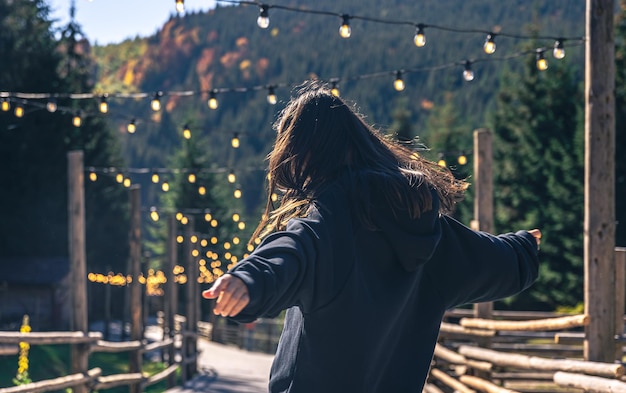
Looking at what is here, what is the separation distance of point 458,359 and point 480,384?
1727mm

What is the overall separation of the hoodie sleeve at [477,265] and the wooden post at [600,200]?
5.04 meters

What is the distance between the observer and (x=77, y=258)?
14.5 m

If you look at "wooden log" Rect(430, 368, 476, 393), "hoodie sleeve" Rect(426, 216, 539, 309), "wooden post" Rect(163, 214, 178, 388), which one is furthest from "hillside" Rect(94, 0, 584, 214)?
"hoodie sleeve" Rect(426, 216, 539, 309)

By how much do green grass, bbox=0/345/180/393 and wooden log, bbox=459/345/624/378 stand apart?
1319 centimetres

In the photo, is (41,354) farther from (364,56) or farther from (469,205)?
(364,56)

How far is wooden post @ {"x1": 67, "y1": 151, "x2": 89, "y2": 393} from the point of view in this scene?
13.9 metres

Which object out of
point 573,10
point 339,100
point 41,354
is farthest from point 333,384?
point 573,10

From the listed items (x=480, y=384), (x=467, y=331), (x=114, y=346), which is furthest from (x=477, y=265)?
(x=114, y=346)

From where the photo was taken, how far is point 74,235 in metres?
14.6

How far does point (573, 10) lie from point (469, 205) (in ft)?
256

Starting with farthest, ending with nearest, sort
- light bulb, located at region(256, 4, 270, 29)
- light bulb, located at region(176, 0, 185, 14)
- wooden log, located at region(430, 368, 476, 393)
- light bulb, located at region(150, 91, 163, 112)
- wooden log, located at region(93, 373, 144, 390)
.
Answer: wooden log, located at region(93, 373, 144, 390) → wooden log, located at region(430, 368, 476, 393) → light bulb, located at region(150, 91, 163, 112) → light bulb, located at region(256, 4, 270, 29) → light bulb, located at region(176, 0, 185, 14)

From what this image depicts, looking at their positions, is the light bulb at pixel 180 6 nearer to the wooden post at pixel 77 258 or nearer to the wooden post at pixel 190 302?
the wooden post at pixel 77 258

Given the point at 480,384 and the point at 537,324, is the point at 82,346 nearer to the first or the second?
the point at 480,384

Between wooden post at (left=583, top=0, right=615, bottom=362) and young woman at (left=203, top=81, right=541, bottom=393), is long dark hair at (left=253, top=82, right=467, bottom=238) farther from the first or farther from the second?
wooden post at (left=583, top=0, right=615, bottom=362)
